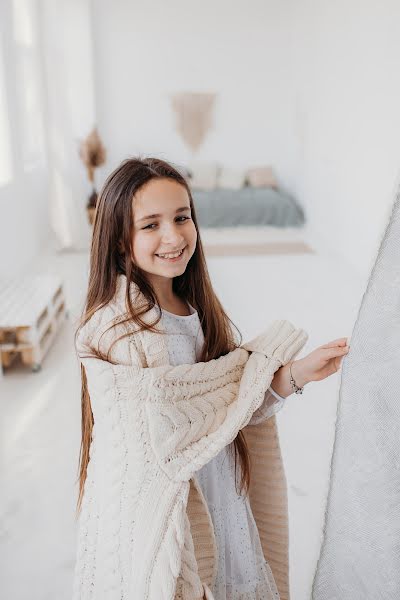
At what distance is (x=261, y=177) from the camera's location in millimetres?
8688

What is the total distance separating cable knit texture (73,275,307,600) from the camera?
1.02 m

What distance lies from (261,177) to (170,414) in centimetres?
787

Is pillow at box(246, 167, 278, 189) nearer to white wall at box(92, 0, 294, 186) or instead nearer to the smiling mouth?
white wall at box(92, 0, 294, 186)

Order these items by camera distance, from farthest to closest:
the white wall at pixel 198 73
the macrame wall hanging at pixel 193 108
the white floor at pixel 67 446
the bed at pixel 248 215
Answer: the macrame wall hanging at pixel 193 108 → the white wall at pixel 198 73 → the bed at pixel 248 215 → the white floor at pixel 67 446

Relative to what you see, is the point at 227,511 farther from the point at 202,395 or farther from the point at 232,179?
the point at 232,179

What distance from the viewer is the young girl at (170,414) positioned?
3.43 ft

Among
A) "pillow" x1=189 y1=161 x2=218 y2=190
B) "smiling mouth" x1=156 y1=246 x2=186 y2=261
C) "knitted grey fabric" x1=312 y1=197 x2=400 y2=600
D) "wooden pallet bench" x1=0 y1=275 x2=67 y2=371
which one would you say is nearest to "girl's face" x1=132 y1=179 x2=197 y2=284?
"smiling mouth" x1=156 y1=246 x2=186 y2=261

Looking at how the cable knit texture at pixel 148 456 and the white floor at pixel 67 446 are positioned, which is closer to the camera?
the cable knit texture at pixel 148 456

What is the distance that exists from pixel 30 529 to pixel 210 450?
4.23ft

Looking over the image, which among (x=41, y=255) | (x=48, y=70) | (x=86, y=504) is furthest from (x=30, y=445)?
(x=48, y=70)

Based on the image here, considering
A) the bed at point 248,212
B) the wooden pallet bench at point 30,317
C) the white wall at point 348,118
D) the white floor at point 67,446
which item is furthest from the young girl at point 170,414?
the bed at point 248,212

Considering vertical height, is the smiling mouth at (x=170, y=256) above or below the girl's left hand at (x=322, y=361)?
above

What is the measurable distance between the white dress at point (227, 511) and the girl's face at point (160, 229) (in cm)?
11

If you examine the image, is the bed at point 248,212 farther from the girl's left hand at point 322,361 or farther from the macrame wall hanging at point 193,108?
the girl's left hand at point 322,361
